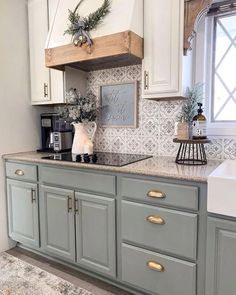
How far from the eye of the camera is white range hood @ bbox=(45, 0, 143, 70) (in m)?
1.76

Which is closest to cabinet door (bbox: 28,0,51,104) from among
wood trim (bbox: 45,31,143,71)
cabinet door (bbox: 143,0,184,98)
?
wood trim (bbox: 45,31,143,71)

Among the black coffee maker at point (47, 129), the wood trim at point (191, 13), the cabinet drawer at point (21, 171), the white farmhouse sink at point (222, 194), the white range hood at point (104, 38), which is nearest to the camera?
the white farmhouse sink at point (222, 194)

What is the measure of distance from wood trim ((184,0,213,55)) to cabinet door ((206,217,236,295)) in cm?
117

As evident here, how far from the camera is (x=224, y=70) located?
192cm

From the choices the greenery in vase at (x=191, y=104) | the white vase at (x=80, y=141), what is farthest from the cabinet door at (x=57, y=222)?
the greenery in vase at (x=191, y=104)

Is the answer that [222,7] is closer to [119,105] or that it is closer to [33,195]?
[119,105]

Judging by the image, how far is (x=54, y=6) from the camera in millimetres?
2285

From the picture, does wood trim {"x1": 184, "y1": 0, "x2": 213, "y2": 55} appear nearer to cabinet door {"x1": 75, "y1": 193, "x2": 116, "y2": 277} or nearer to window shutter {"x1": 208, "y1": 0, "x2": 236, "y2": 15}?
window shutter {"x1": 208, "y1": 0, "x2": 236, "y2": 15}

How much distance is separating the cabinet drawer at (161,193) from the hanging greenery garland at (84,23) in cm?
112

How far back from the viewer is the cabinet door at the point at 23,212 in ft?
7.24

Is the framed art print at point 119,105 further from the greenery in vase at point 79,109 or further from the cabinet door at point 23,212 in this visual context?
the cabinet door at point 23,212

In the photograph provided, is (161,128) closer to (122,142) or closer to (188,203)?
(122,142)

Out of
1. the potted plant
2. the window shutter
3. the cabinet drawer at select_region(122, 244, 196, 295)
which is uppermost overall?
the window shutter

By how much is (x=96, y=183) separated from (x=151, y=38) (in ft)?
3.65
